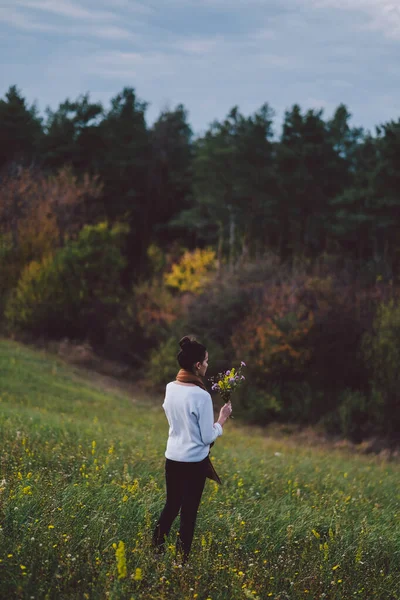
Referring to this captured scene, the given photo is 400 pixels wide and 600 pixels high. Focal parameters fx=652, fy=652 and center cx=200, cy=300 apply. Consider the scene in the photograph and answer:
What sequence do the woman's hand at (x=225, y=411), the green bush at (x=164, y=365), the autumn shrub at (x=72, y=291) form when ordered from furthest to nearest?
the autumn shrub at (x=72, y=291) → the green bush at (x=164, y=365) → the woman's hand at (x=225, y=411)

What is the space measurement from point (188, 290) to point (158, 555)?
3679 centimetres

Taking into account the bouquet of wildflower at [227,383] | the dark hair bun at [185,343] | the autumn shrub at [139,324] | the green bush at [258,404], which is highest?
the dark hair bun at [185,343]

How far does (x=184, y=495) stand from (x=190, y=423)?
0.64m

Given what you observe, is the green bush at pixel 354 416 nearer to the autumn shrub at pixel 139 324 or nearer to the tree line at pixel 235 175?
the autumn shrub at pixel 139 324

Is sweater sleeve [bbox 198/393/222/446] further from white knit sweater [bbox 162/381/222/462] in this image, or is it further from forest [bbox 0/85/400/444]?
forest [bbox 0/85/400/444]

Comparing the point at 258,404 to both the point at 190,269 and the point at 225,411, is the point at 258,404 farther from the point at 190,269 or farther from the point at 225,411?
the point at 225,411

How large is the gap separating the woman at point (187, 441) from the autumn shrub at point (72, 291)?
31.3m

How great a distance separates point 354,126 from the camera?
51.8m

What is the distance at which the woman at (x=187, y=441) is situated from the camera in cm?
554

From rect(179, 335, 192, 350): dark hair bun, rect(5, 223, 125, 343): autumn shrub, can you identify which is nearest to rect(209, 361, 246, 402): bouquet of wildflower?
rect(179, 335, 192, 350): dark hair bun

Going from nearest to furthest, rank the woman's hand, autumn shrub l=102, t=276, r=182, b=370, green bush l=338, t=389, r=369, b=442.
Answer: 1. the woman's hand
2. green bush l=338, t=389, r=369, b=442
3. autumn shrub l=102, t=276, r=182, b=370

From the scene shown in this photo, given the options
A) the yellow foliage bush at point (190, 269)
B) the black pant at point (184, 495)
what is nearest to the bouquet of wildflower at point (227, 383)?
the black pant at point (184, 495)

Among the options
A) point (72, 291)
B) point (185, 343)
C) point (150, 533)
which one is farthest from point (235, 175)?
point (150, 533)

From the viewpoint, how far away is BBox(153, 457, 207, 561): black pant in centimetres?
559
